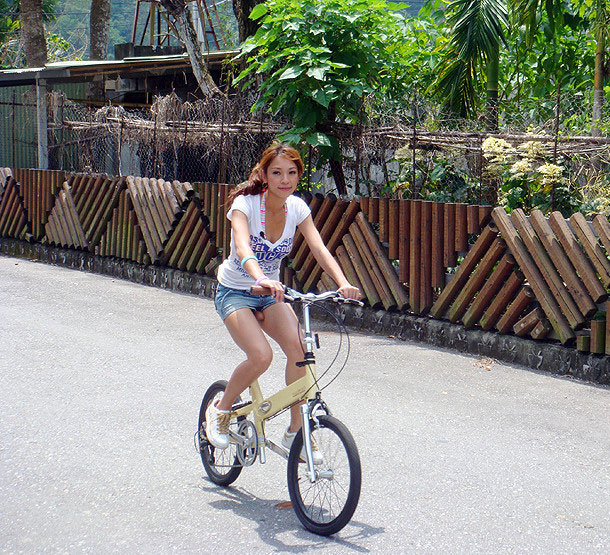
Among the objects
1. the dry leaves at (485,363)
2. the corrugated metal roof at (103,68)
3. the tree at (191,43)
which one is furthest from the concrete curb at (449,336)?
the corrugated metal roof at (103,68)

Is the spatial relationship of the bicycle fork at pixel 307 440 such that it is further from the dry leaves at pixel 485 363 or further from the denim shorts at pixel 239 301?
the dry leaves at pixel 485 363

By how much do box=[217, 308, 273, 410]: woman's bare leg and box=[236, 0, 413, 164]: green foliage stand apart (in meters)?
5.52

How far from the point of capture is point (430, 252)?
902 centimetres

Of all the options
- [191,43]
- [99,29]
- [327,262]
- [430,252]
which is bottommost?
[430,252]

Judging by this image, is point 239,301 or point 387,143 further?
point 387,143

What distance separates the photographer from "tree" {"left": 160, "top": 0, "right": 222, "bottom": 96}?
52.2ft

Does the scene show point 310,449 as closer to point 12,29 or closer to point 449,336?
point 449,336

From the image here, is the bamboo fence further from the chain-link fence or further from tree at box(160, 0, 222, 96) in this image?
tree at box(160, 0, 222, 96)

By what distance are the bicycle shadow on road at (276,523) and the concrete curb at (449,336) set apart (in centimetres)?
377

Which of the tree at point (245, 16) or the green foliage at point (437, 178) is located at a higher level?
the tree at point (245, 16)

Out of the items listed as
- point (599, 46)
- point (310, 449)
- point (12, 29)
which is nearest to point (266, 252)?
point (310, 449)

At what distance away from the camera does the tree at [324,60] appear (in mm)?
9711

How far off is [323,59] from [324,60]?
0.17 feet

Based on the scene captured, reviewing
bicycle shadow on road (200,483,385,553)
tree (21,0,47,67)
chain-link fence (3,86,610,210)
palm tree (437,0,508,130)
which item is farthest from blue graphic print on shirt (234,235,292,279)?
tree (21,0,47,67)
